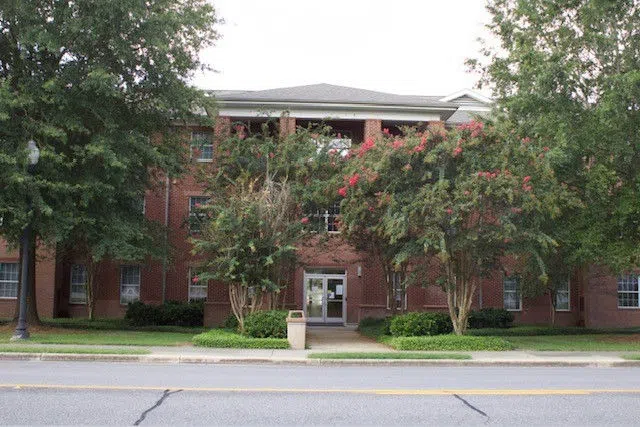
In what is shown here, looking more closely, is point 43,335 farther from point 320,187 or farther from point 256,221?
point 320,187

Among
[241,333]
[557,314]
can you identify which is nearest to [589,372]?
[241,333]

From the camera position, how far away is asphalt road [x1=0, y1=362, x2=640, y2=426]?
24.3 feet

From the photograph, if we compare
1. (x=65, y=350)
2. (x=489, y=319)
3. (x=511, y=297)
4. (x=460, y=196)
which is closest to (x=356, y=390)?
(x=460, y=196)

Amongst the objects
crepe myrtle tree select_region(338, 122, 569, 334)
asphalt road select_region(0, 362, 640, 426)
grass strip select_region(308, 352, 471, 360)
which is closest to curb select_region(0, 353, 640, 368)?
grass strip select_region(308, 352, 471, 360)

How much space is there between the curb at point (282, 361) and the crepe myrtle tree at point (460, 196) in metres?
2.97

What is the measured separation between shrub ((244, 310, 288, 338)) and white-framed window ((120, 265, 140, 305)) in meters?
13.5

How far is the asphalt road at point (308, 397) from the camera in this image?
7.41 m

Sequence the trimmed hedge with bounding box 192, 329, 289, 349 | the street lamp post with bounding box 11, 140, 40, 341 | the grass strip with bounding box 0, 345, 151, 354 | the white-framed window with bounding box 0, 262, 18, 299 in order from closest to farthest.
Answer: the grass strip with bounding box 0, 345, 151, 354 → the trimmed hedge with bounding box 192, 329, 289, 349 → the street lamp post with bounding box 11, 140, 40, 341 → the white-framed window with bounding box 0, 262, 18, 299

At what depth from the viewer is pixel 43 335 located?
63.6 ft

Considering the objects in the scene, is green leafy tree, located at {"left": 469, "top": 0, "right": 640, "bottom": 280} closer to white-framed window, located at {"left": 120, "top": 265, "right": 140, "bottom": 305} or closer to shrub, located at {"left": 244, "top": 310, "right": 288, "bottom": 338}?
shrub, located at {"left": 244, "top": 310, "right": 288, "bottom": 338}

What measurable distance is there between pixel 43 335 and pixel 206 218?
6331 mm

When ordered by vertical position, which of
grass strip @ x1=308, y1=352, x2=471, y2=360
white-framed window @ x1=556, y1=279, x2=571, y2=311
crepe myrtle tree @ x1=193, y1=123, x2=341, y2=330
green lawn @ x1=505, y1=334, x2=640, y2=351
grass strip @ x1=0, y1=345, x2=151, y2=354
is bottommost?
green lawn @ x1=505, y1=334, x2=640, y2=351

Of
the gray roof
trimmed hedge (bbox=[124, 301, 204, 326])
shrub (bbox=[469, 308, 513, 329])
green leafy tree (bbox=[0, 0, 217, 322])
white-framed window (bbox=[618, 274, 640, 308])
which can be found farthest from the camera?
white-framed window (bbox=[618, 274, 640, 308])

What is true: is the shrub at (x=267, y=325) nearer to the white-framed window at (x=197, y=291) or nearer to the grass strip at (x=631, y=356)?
the grass strip at (x=631, y=356)
